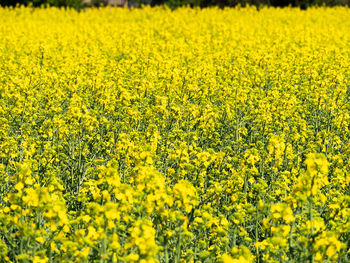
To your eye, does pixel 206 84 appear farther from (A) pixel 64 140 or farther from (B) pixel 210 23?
(B) pixel 210 23

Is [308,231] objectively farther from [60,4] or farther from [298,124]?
[60,4]

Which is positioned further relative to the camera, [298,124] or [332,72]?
[332,72]

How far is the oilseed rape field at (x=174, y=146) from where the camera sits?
3568 millimetres

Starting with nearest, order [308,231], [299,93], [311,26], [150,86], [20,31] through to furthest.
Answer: [308,231] < [150,86] < [299,93] < [20,31] < [311,26]

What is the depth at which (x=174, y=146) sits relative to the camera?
18.5 feet

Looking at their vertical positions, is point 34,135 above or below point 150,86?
below

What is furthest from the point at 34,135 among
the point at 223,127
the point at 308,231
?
the point at 308,231

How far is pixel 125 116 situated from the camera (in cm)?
736

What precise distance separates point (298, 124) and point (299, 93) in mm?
2049

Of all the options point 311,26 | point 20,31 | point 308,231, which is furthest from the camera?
point 311,26

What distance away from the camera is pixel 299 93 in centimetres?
900

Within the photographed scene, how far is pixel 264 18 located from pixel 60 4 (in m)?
10.4

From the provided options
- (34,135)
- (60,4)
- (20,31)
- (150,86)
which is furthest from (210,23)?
(34,135)

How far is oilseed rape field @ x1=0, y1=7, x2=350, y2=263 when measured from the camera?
140 inches
